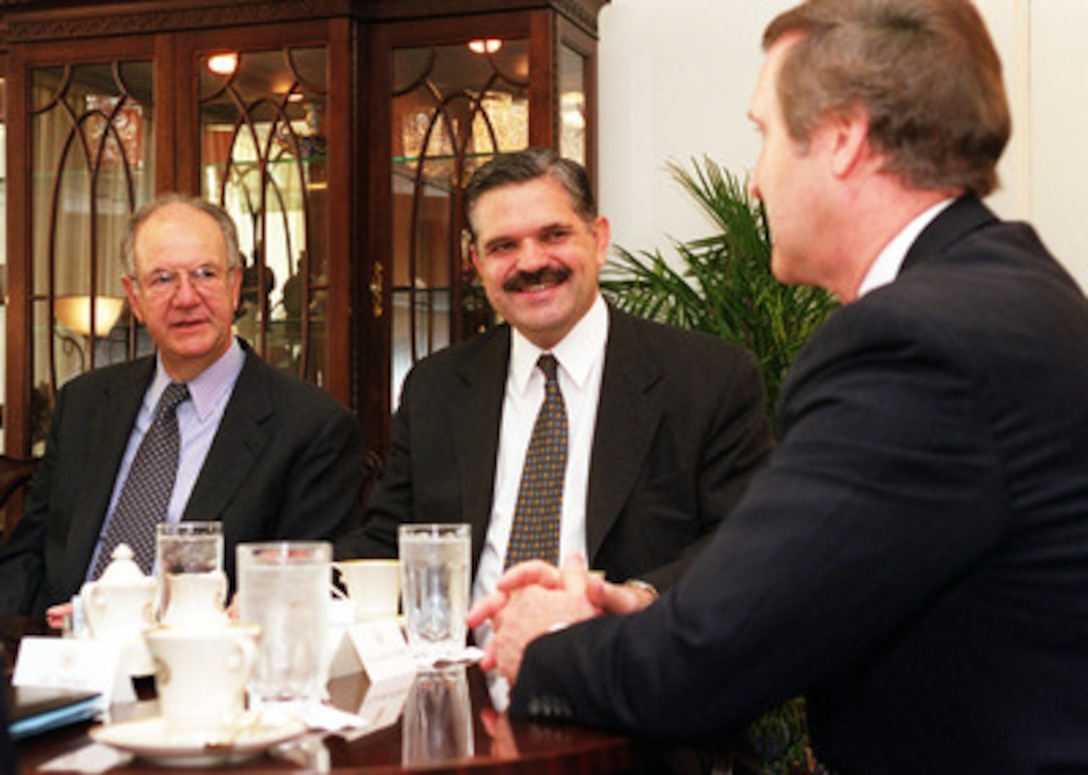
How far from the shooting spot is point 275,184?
426 centimetres

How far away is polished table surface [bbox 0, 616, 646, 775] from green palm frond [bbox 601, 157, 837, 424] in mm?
2252

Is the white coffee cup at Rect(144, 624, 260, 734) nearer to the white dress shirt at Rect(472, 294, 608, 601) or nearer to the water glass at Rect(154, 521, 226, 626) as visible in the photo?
the water glass at Rect(154, 521, 226, 626)

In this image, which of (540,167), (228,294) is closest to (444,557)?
(540,167)

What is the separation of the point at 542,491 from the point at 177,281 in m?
0.99

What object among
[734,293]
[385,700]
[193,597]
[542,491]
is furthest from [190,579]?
[734,293]

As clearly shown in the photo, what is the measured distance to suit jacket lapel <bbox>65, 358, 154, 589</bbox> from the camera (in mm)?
2699

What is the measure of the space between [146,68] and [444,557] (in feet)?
9.82

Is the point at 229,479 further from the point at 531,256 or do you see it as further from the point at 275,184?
the point at 275,184

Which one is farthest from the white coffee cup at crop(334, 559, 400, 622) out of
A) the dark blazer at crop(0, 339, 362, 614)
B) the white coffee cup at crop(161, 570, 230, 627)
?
the dark blazer at crop(0, 339, 362, 614)

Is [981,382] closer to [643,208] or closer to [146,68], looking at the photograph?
[643,208]

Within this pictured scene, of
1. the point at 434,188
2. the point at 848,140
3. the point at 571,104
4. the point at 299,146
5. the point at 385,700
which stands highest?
the point at 571,104

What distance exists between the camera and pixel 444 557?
5.88 ft

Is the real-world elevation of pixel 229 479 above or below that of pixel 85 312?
below

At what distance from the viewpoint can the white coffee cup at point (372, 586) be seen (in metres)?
1.93
